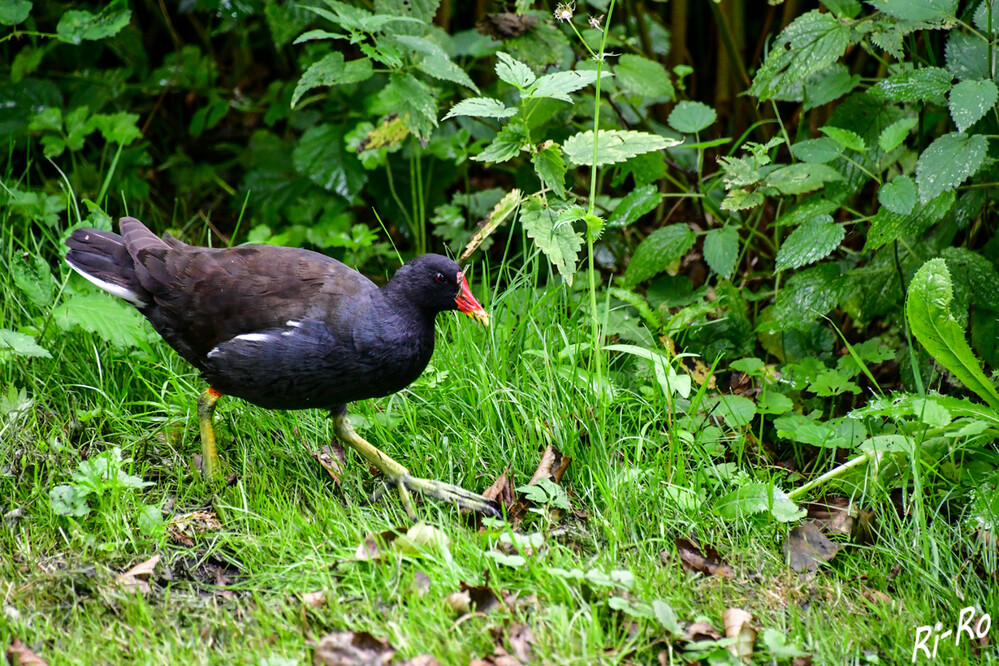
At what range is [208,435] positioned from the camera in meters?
3.49

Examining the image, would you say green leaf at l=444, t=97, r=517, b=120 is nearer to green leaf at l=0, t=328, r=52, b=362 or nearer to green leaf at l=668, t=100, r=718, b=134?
green leaf at l=668, t=100, r=718, b=134

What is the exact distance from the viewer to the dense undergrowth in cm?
274

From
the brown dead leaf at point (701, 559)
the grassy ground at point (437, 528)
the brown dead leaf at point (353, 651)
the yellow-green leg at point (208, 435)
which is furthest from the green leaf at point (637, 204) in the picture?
the brown dead leaf at point (353, 651)

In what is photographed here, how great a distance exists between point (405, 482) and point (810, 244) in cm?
165

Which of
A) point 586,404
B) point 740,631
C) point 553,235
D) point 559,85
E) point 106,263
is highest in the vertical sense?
point 559,85

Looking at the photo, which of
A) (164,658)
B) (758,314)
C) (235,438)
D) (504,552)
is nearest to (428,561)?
(504,552)

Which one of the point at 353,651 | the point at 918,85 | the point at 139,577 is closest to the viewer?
the point at 353,651

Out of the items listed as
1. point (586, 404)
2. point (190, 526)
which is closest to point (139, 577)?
point (190, 526)

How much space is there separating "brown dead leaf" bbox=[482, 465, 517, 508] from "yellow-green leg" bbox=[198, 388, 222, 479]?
0.96m

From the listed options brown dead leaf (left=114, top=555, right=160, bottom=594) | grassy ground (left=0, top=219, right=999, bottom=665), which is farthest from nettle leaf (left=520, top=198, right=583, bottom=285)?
brown dead leaf (left=114, top=555, right=160, bottom=594)

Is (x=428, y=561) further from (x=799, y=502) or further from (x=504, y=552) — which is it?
(x=799, y=502)

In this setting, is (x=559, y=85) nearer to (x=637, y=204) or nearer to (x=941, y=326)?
(x=637, y=204)

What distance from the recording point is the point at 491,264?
16.5ft

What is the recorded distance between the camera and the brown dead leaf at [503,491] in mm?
3282
